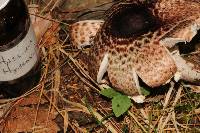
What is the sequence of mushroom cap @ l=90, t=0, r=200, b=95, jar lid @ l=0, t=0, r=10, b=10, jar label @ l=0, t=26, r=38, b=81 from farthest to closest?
jar label @ l=0, t=26, r=38, b=81 → mushroom cap @ l=90, t=0, r=200, b=95 → jar lid @ l=0, t=0, r=10, b=10

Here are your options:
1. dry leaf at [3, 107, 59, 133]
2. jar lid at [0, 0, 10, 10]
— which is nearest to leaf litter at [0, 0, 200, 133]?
dry leaf at [3, 107, 59, 133]

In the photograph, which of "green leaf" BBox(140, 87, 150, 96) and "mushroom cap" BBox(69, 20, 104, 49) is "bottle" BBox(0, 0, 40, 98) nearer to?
"mushroom cap" BBox(69, 20, 104, 49)

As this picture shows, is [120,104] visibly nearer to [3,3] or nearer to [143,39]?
[143,39]

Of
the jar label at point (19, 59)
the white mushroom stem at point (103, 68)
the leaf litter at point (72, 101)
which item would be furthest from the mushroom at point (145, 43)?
the jar label at point (19, 59)

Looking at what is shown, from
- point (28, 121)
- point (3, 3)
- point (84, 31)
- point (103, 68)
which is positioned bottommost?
point (28, 121)

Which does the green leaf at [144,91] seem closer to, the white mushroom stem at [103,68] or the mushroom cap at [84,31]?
the white mushroom stem at [103,68]

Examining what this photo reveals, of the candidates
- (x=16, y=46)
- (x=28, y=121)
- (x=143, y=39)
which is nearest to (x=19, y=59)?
(x=16, y=46)
